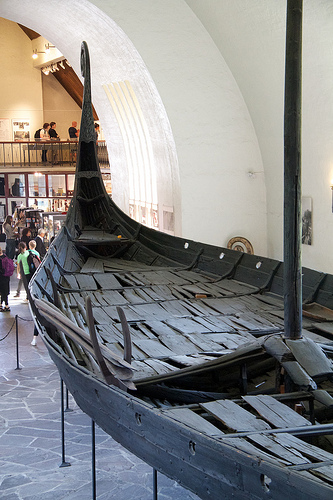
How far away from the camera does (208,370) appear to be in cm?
312

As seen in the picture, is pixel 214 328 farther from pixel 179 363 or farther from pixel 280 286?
pixel 280 286

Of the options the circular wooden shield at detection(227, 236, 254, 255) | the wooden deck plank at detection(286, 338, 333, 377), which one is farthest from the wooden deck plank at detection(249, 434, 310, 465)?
the circular wooden shield at detection(227, 236, 254, 255)

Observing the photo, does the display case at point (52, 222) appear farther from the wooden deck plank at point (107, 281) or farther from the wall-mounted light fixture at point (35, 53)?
the wall-mounted light fixture at point (35, 53)

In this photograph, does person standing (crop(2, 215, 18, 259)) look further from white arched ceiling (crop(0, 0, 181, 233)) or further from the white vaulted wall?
the white vaulted wall

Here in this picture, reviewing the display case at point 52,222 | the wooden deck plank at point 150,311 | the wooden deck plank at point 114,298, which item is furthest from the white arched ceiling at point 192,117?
the wooden deck plank at point 150,311

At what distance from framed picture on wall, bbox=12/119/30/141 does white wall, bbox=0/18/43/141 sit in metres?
0.18

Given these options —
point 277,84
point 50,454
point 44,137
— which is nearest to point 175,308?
point 50,454

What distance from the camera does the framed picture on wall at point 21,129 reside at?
2594 centimetres

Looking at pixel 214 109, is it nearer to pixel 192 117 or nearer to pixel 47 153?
pixel 192 117

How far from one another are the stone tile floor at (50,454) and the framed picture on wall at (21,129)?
62.2ft

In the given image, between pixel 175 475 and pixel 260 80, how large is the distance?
32.2ft

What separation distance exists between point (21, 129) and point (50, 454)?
22.1m

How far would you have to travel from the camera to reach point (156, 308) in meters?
4.90

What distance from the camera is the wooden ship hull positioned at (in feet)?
7.40
